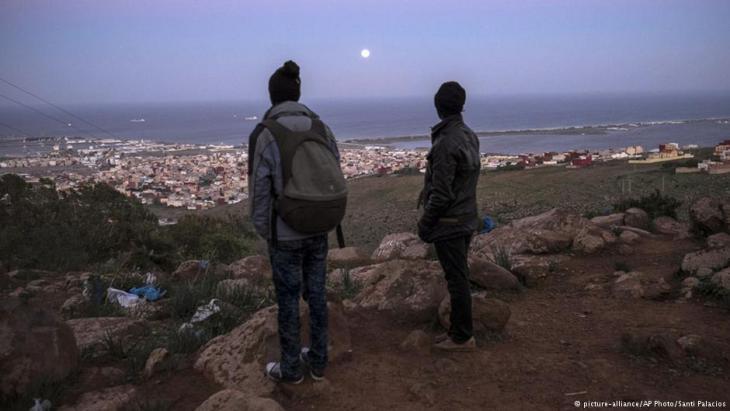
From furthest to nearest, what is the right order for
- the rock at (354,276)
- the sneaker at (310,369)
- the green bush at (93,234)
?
the green bush at (93,234)
the rock at (354,276)
the sneaker at (310,369)

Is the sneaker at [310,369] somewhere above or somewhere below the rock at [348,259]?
above

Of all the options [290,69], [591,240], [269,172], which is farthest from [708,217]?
[269,172]

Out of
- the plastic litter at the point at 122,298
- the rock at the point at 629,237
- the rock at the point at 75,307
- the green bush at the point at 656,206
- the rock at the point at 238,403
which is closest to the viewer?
the rock at the point at 238,403

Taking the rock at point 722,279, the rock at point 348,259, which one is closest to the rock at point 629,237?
the rock at point 722,279

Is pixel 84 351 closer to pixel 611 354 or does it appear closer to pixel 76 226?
pixel 611 354

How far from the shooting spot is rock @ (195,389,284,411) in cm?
290

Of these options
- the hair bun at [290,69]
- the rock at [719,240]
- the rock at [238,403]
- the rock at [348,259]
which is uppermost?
the hair bun at [290,69]

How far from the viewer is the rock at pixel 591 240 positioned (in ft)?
23.8

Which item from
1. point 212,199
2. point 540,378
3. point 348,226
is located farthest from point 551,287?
point 212,199

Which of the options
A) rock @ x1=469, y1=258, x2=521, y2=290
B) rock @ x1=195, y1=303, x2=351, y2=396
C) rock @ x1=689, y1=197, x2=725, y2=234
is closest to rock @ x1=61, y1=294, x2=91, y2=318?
rock @ x1=195, y1=303, x2=351, y2=396

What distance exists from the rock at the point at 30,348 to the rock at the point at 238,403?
128 cm

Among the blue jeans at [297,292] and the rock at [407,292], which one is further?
the rock at [407,292]

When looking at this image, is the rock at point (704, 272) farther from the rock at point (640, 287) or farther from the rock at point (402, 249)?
the rock at point (402, 249)

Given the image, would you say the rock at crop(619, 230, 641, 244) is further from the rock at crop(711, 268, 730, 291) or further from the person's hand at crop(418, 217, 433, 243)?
the person's hand at crop(418, 217, 433, 243)
